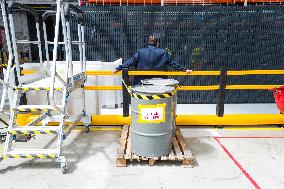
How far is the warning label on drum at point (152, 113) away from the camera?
13.5 ft

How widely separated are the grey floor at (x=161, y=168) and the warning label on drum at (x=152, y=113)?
2.75 feet

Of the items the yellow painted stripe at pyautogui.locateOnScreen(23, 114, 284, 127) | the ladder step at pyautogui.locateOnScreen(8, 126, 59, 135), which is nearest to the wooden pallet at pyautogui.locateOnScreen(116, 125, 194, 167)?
the ladder step at pyautogui.locateOnScreen(8, 126, 59, 135)

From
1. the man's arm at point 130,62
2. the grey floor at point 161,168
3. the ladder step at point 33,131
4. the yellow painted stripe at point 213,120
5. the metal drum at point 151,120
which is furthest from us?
the yellow painted stripe at point 213,120

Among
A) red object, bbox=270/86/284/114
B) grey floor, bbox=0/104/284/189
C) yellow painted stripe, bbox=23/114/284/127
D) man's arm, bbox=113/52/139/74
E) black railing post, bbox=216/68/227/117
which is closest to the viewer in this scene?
grey floor, bbox=0/104/284/189

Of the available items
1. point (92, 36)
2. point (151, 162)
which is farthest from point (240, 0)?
point (151, 162)

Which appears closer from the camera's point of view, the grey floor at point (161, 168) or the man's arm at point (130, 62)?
the grey floor at point (161, 168)

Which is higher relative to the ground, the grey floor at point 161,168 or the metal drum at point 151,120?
the metal drum at point 151,120

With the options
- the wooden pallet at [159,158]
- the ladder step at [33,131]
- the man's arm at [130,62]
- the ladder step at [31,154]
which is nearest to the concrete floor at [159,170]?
the wooden pallet at [159,158]

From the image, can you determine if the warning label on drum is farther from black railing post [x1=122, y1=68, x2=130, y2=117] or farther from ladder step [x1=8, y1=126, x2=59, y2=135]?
black railing post [x1=122, y1=68, x2=130, y2=117]

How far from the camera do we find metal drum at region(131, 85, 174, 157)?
408 centimetres

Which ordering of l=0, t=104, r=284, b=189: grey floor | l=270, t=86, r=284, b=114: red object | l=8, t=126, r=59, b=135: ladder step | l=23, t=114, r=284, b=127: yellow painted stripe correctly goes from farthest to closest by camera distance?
l=23, t=114, r=284, b=127: yellow painted stripe → l=270, t=86, r=284, b=114: red object → l=8, t=126, r=59, b=135: ladder step → l=0, t=104, r=284, b=189: grey floor

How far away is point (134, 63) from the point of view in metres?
5.57

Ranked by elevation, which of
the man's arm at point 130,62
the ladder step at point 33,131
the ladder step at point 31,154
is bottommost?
the ladder step at point 31,154

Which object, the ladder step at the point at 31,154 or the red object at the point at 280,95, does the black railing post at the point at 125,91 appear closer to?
the ladder step at the point at 31,154
